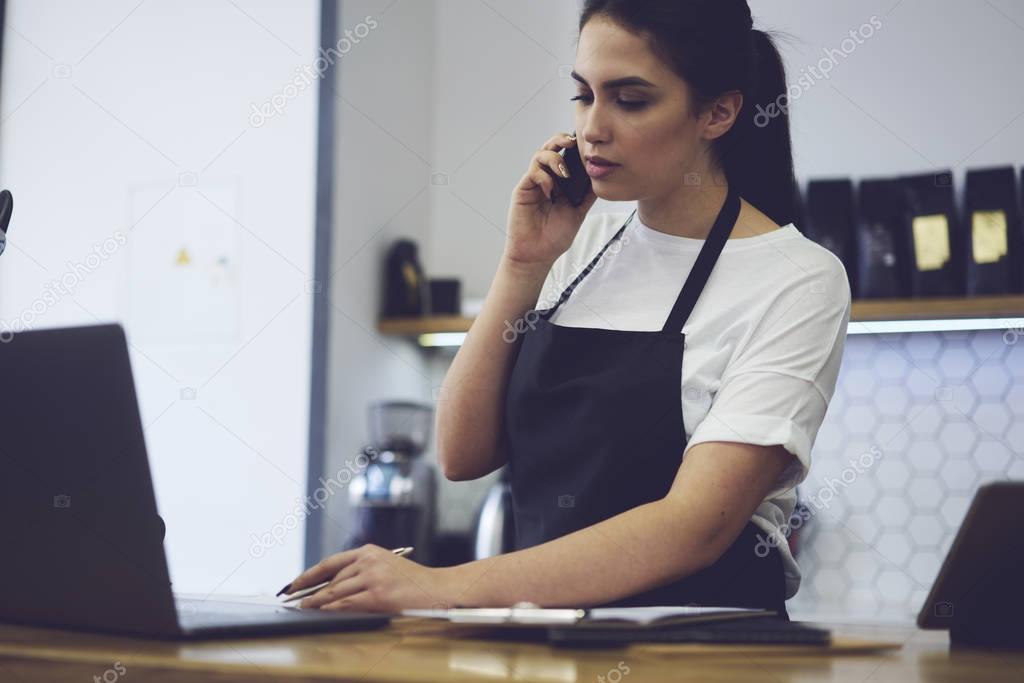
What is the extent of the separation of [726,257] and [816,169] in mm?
1756

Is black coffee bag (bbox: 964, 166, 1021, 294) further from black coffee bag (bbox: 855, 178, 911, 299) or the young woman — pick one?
the young woman

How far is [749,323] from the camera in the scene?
1.12m

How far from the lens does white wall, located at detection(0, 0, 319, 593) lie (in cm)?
281

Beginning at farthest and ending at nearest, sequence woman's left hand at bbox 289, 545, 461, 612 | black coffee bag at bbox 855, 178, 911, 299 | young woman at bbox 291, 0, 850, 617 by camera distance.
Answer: black coffee bag at bbox 855, 178, 911, 299
young woman at bbox 291, 0, 850, 617
woman's left hand at bbox 289, 545, 461, 612

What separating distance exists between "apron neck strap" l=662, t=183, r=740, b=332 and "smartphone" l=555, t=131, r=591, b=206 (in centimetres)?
16

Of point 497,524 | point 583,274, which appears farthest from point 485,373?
point 497,524

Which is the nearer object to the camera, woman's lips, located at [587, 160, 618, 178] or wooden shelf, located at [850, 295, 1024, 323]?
woman's lips, located at [587, 160, 618, 178]

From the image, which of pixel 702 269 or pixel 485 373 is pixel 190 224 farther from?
pixel 702 269

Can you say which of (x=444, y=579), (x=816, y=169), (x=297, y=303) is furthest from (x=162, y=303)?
(x=444, y=579)

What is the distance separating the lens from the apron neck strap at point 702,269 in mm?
1171

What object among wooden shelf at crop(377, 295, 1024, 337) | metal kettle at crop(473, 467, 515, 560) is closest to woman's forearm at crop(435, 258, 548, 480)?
metal kettle at crop(473, 467, 515, 560)

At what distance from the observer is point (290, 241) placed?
2.84 metres

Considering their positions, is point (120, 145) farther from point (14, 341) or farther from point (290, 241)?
point (14, 341)

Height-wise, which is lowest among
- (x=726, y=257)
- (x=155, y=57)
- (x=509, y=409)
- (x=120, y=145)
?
(x=509, y=409)
